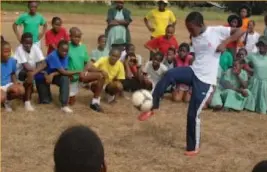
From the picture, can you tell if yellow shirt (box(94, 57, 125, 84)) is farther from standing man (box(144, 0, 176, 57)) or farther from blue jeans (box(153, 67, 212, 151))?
blue jeans (box(153, 67, 212, 151))

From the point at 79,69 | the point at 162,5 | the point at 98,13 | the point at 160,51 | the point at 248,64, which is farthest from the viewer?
the point at 98,13

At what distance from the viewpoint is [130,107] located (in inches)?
352

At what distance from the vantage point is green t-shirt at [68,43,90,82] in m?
8.70

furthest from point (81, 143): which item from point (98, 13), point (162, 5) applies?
point (98, 13)

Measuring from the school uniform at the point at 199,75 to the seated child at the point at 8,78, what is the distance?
2276mm

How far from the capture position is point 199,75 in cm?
667

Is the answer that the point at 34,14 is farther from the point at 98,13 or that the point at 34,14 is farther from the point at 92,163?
the point at 98,13

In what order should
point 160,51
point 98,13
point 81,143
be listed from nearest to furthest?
point 81,143 < point 160,51 < point 98,13

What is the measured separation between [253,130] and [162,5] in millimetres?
3741

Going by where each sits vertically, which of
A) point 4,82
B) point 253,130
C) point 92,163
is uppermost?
point 92,163

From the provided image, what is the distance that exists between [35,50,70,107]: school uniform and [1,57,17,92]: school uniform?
1.97ft

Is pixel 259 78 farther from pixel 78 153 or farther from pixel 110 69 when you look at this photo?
pixel 78 153

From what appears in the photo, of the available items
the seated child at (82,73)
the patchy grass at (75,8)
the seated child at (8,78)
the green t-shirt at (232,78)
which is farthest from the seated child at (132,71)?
the patchy grass at (75,8)

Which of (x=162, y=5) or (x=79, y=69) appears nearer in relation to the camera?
(x=79, y=69)
